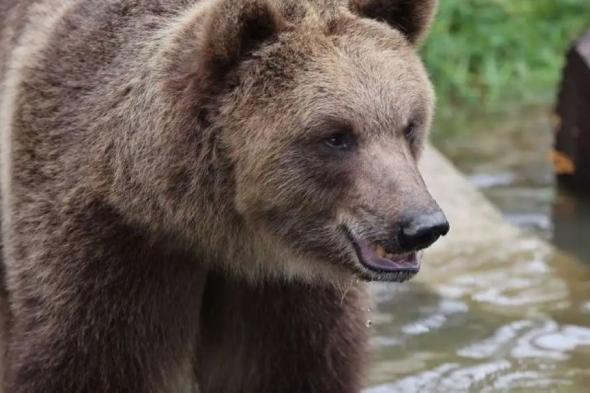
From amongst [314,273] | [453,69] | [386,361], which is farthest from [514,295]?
[453,69]

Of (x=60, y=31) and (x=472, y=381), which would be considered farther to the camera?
(x=472, y=381)

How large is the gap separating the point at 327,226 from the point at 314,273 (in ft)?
0.88

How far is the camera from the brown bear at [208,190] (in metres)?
4.93

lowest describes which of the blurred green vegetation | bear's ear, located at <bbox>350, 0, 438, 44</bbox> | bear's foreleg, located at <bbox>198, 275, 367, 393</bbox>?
the blurred green vegetation

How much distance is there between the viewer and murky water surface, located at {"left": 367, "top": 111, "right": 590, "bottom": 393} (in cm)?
699

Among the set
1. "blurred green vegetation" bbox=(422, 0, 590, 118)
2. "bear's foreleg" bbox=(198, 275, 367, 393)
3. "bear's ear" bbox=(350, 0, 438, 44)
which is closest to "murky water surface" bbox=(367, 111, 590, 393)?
"bear's foreleg" bbox=(198, 275, 367, 393)

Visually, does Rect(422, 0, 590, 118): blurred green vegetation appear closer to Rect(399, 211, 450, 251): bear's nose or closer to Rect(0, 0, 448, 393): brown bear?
Rect(0, 0, 448, 393): brown bear

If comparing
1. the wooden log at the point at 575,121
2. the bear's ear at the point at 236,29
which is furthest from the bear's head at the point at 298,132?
the wooden log at the point at 575,121

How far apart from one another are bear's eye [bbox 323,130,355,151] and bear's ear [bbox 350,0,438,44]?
57 cm

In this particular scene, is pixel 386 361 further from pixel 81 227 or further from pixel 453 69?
pixel 453 69

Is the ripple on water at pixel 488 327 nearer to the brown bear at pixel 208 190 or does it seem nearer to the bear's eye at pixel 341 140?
the brown bear at pixel 208 190

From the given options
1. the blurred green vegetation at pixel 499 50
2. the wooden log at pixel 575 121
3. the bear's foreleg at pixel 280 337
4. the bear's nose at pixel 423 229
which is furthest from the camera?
the blurred green vegetation at pixel 499 50

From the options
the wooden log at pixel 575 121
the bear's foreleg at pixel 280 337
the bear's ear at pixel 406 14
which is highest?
the bear's ear at pixel 406 14

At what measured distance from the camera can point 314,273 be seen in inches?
205
